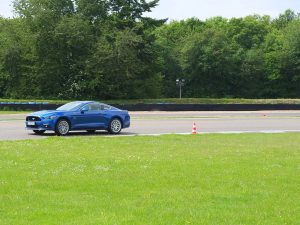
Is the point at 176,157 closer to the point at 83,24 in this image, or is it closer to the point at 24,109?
the point at 24,109

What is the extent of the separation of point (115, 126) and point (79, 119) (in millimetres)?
1701

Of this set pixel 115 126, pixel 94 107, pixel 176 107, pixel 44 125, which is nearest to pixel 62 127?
pixel 44 125

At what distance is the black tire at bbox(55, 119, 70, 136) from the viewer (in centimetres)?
2103

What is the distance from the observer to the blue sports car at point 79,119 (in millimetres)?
20906

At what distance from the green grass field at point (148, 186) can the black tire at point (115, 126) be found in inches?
306

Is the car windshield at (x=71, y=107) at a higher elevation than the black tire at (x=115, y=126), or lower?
higher

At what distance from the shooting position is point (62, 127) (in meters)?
21.2

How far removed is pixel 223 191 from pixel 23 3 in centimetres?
5379

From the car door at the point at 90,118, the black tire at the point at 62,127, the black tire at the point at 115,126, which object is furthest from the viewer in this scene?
the black tire at the point at 115,126

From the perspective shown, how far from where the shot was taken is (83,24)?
55531mm

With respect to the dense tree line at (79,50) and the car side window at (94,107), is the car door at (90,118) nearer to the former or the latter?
the car side window at (94,107)

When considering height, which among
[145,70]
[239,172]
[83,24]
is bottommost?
[239,172]

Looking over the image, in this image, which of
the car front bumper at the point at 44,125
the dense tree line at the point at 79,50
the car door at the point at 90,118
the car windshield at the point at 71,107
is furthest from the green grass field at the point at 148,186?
the dense tree line at the point at 79,50

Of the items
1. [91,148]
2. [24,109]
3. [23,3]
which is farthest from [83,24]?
[91,148]
